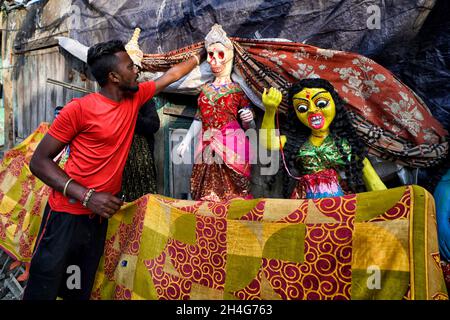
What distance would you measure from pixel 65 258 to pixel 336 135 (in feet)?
5.94

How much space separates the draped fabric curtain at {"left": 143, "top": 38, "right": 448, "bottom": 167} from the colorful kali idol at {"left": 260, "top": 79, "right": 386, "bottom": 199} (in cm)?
13

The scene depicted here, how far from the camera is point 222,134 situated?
285 centimetres

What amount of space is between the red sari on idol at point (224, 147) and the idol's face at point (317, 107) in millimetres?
641

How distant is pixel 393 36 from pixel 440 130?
707mm

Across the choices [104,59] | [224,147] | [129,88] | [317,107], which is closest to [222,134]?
[224,147]

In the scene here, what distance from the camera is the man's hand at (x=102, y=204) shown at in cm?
192

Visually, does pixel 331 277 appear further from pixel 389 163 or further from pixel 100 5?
pixel 100 5

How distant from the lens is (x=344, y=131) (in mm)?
2414

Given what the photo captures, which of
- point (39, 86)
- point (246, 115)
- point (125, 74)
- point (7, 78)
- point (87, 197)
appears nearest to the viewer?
point (87, 197)

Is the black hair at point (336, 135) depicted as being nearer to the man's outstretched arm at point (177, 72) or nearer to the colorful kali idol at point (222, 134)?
the colorful kali idol at point (222, 134)

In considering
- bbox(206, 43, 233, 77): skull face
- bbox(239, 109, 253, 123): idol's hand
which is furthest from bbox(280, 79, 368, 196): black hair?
bbox(206, 43, 233, 77): skull face

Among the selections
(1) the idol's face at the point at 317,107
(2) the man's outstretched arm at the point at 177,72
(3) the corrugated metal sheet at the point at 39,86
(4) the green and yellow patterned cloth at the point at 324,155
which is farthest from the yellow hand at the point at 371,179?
(3) the corrugated metal sheet at the point at 39,86

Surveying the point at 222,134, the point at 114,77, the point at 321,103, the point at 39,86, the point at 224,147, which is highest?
the point at 39,86

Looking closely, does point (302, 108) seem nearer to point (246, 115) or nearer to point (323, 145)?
point (323, 145)
